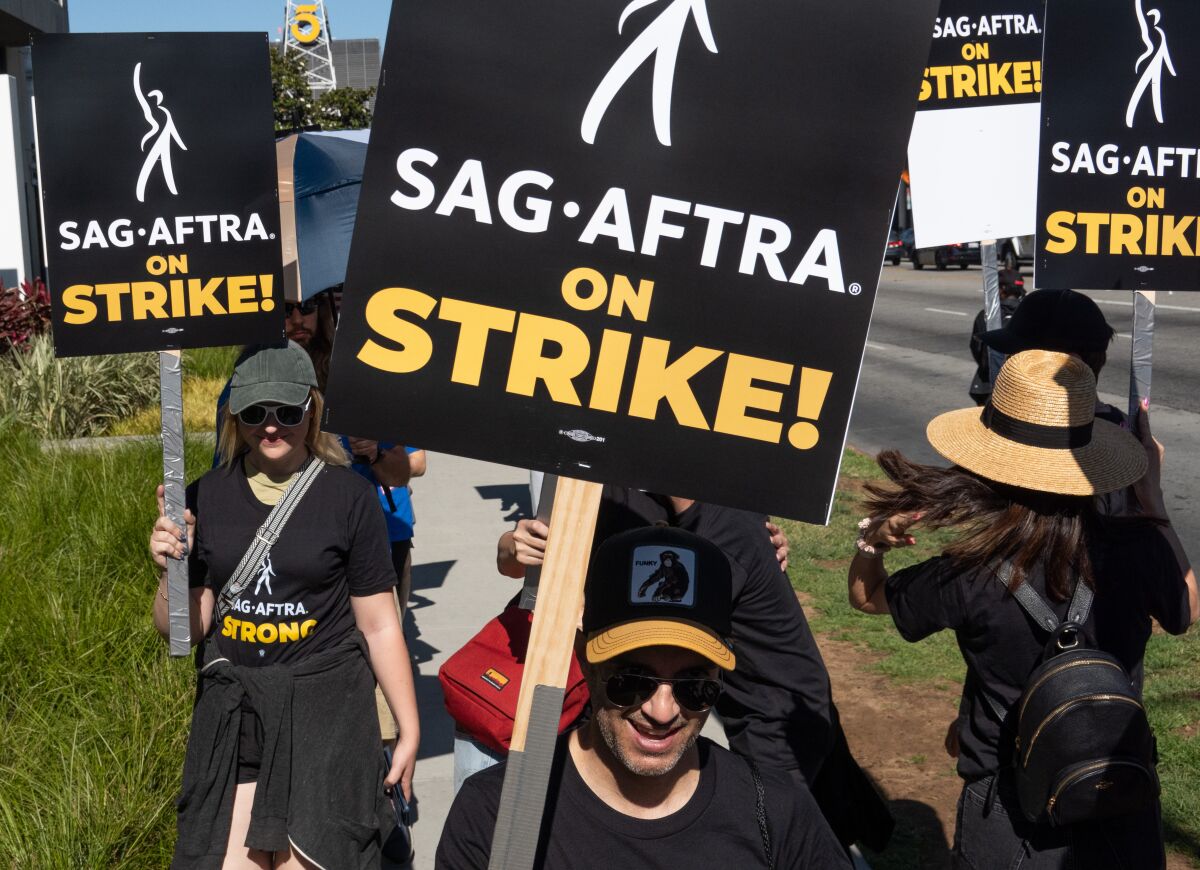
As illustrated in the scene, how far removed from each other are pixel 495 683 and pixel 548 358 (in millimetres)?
1468

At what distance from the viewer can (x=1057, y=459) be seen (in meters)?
3.12

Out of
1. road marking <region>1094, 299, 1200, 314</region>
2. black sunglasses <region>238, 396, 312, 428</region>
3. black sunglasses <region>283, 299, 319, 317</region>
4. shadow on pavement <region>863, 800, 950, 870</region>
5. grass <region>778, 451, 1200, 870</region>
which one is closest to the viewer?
black sunglasses <region>238, 396, 312, 428</region>

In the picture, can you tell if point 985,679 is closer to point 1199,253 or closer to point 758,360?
point 758,360

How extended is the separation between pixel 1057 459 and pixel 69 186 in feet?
9.43

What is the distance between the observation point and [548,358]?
2.30 m

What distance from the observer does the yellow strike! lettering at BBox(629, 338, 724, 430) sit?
2312 mm

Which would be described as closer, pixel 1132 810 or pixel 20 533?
pixel 1132 810

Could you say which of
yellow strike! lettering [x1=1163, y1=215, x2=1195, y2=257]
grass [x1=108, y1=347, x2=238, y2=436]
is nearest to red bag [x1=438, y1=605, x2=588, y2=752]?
yellow strike! lettering [x1=1163, y1=215, x2=1195, y2=257]

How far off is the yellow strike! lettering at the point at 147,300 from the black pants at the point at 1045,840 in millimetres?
Answer: 2688

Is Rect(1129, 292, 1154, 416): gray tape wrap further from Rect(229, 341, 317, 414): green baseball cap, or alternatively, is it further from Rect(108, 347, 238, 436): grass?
Rect(108, 347, 238, 436): grass

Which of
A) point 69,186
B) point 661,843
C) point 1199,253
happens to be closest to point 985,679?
point 661,843

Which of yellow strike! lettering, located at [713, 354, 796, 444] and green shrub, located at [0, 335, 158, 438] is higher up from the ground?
yellow strike! lettering, located at [713, 354, 796, 444]

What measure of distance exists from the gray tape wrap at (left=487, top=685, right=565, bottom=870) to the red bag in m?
1.27

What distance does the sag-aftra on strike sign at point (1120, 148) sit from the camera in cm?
405
